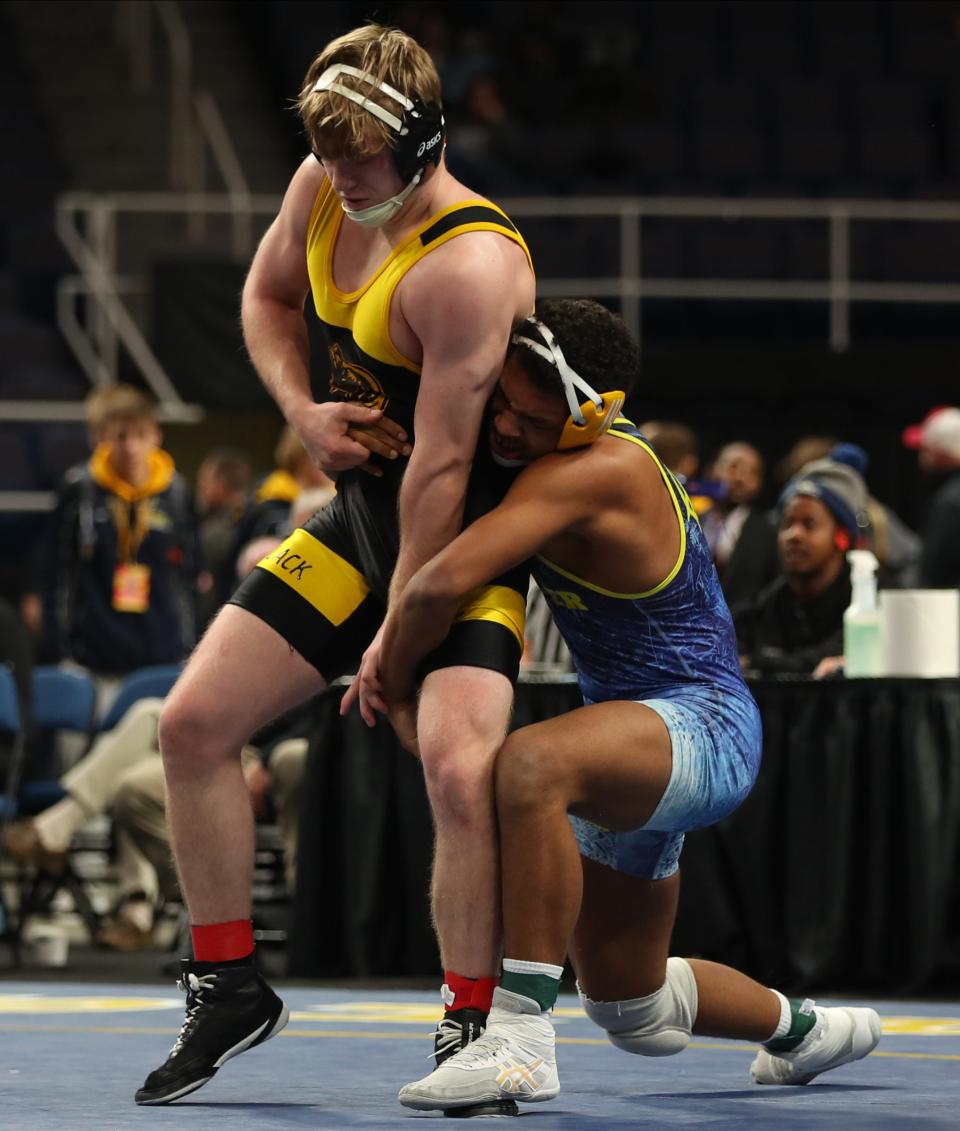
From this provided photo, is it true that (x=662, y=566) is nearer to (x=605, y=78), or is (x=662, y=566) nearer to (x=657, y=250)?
(x=657, y=250)

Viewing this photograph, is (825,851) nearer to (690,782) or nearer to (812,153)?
(690,782)

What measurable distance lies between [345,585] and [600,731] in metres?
0.51

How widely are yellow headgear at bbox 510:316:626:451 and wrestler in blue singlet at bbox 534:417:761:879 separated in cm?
7

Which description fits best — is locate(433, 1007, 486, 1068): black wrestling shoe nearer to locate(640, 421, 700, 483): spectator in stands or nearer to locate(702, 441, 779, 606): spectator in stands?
locate(702, 441, 779, 606): spectator in stands

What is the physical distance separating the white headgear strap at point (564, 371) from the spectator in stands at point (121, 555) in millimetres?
4649

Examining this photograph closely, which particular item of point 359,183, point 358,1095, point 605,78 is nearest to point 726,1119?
point 358,1095

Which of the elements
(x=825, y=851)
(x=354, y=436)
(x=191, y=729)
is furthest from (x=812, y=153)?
(x=191, y=729)

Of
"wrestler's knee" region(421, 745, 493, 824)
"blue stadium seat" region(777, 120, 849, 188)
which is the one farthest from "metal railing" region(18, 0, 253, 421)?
"wrestler's knee" region(421, 745, 493, 824)

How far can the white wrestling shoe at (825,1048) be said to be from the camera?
3.65 meters

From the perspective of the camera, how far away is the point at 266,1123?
3.16 meters

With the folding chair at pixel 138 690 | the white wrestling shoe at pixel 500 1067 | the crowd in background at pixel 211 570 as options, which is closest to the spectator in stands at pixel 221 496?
the crowd in background at pixel 211 570

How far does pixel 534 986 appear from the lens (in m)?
3.21

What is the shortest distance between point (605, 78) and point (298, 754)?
707 centimetres

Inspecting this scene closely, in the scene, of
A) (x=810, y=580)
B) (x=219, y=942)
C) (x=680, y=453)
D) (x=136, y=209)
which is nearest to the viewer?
(x=219, y=942)
